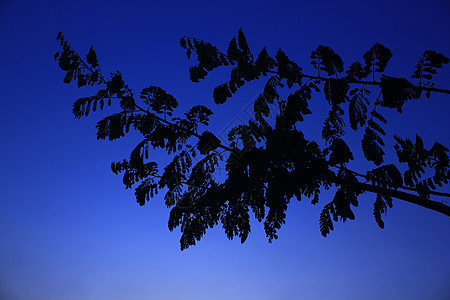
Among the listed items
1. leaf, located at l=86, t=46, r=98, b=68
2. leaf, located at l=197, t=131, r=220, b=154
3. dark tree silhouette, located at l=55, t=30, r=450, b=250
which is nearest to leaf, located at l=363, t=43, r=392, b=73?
dark tree silhouette, located at l=55, t=30, r=450, b=250

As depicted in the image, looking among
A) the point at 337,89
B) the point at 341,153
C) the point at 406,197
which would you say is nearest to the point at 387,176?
the point at 406,197

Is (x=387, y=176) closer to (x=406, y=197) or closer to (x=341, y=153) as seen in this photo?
(x=406, y=197)

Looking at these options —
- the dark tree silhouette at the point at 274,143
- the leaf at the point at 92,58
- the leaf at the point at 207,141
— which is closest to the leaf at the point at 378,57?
the dark tree silhouette at the point at 274,143

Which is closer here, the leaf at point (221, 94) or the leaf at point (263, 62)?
the leaf at point (263, 62)

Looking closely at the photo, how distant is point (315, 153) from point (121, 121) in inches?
59.2

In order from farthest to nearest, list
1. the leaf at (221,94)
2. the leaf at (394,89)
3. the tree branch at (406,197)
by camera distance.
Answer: the leaf at (221,94), the tree branch at (406,197), the leaf at (394,89)

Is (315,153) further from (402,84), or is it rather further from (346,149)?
(402,84)

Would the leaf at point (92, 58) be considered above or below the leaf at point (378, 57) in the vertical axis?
above

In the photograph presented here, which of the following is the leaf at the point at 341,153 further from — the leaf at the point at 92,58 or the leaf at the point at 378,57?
the leaf at the point at 92,58

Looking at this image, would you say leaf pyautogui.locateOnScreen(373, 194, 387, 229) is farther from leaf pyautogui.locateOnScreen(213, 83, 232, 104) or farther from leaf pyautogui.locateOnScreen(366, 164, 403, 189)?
leaf pyautogui.locateOnScreen(213, 83, 232, 104)

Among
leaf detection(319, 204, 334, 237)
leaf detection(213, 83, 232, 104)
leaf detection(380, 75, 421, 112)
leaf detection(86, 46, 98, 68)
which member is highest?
leaf detection(86, 46, 98, 68)

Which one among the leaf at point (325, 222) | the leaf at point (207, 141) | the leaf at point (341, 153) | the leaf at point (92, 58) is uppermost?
the leaf at point (92, 58)

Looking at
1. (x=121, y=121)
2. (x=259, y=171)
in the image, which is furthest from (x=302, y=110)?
(x=121, y=121)

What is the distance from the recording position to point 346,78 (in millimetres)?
1915
